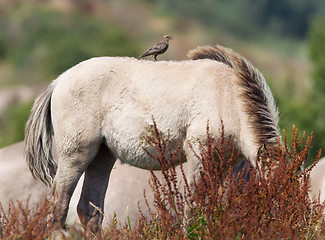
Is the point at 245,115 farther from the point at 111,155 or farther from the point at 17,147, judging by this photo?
the point at 17,147

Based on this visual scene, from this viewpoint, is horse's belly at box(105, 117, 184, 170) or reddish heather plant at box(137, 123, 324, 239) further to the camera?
horse's belly at box(105, 117, 184, 170)

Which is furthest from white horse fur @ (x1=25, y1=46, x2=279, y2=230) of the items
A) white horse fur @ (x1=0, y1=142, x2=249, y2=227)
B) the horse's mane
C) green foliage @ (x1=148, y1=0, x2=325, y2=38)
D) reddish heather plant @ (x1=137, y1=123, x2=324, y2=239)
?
green foliage @ (x1=148, y1=0, x2=325, y2=38)

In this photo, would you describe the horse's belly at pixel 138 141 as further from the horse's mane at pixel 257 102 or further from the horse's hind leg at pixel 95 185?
the horse's mane at pixel 257 102

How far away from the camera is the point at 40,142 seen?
483 cm

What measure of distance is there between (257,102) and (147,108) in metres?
0.80

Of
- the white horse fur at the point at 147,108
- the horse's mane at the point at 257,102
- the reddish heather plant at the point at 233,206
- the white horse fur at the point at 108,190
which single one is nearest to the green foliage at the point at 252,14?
the white horse fur at the point at 108,190

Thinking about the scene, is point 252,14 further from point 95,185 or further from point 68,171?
point 68,171

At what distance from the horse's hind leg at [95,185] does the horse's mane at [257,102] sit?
127 cm

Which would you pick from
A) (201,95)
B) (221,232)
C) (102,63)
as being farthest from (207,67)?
(221,232)

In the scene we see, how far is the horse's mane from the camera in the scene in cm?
413

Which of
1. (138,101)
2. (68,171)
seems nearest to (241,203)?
(138,101)

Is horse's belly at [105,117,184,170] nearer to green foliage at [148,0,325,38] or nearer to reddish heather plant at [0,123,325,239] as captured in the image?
reddish heather plant at [0,123,325,239]

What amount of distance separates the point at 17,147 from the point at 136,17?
5069 centimetres

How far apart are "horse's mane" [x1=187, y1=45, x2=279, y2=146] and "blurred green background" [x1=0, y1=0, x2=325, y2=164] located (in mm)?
26286
